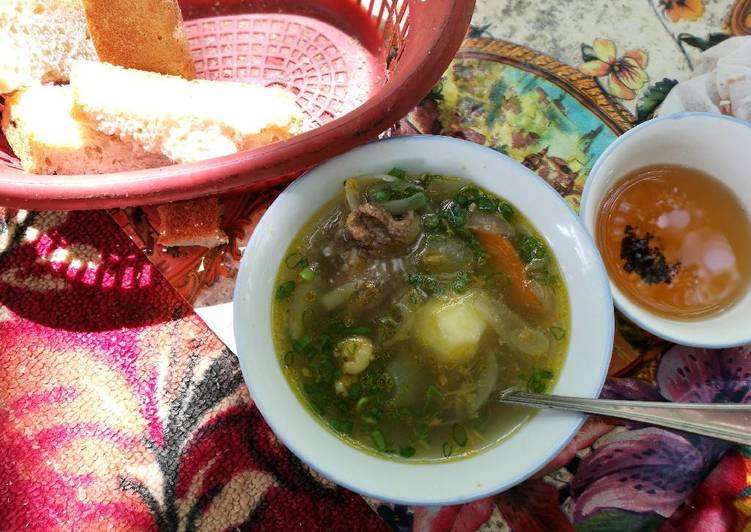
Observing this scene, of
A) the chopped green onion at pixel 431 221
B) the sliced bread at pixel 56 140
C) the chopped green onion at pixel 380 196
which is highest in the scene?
the sliced bread at pixel 56 140

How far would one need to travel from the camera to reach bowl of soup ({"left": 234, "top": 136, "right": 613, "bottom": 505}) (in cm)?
113

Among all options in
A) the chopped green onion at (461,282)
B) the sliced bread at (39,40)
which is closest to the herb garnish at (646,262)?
the chopped green onion at (461,282)

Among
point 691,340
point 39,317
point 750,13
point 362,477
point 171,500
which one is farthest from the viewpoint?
point 750,13

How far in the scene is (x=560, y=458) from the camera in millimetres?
1306

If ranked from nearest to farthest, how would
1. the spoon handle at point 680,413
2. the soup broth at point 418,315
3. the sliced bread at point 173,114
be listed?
the spoon handle at point 680,413 → the soup broth at point 418,315 → the sliced bread at point 173,114

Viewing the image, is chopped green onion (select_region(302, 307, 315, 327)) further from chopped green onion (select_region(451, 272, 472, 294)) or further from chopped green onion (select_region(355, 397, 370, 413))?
chopped green onion (select_region(451, 272, 472, 294))

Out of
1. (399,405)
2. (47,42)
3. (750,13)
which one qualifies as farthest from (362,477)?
(750,13)

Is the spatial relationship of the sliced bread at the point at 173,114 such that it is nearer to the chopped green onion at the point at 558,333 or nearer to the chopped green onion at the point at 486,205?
the chopped green onion at the point at 486,205

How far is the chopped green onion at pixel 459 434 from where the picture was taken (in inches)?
45.8

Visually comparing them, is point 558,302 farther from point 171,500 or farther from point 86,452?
point 86,452

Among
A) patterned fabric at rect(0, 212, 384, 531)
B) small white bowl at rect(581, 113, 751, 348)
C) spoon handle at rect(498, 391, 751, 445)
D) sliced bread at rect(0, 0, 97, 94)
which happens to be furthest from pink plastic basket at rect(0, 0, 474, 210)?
spoon handle at rect(498, 391, 751, 445)

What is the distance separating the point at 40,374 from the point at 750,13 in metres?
2.04

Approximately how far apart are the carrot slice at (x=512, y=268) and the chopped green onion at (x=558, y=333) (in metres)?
0.05

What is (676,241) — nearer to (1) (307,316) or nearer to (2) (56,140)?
(1) (307,316)
